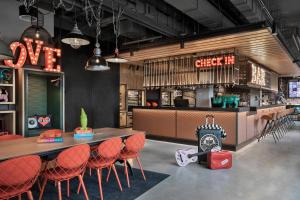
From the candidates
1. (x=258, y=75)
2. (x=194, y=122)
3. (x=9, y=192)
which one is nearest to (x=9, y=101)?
(x=9, y=192)

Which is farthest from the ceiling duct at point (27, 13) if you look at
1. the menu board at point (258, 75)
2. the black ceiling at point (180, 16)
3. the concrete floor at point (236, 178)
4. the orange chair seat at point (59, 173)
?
the menu board at point (258, 75)

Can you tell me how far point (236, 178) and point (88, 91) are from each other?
560 cm

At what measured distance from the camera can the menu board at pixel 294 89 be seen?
54.7ft

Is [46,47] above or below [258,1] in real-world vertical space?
below

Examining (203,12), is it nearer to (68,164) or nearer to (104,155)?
(104,155)

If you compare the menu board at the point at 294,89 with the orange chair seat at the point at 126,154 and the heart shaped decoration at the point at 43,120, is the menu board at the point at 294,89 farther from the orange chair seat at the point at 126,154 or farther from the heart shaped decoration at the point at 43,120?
the heart shaped decoration at the point at 43,120

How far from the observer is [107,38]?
25.5ft

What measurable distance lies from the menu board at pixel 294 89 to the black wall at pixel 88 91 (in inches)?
533

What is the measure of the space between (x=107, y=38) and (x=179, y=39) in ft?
8.51

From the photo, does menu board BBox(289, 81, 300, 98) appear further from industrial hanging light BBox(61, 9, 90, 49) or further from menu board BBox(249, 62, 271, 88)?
industrial hanging light BBox(61, 9, 90, 49)

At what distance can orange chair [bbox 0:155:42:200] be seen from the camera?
2184mm

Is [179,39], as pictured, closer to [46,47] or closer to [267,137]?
[46,47]

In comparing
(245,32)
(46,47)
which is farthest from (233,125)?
(46,47)

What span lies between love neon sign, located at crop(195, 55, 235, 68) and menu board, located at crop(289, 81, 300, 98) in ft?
40.1
